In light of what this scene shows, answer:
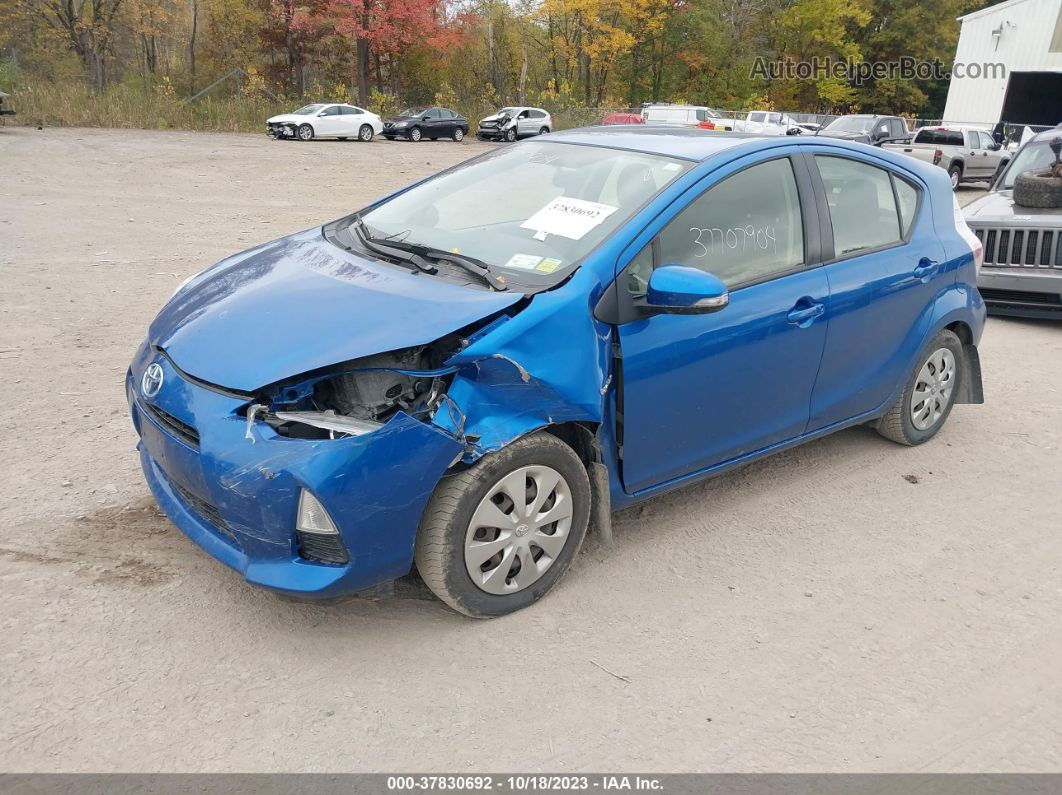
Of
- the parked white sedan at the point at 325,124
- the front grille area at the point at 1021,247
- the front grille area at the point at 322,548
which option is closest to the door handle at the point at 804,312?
the front grille area at the point at 322,548

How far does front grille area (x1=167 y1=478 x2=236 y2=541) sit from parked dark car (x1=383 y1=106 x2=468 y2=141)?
30.3 metres

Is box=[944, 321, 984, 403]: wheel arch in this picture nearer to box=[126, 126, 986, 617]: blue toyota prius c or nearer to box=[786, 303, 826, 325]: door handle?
box=[126, 126, 986, 617]: blue toyota prius c

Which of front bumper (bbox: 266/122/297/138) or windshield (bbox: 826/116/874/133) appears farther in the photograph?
front bumper (bbox: 266/122/297/138)

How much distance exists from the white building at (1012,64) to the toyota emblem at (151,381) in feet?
121

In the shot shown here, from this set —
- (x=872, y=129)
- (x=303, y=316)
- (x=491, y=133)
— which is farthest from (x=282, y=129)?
(x=303, y=316)

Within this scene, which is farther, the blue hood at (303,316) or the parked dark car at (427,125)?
the parked dark car at (427,125)

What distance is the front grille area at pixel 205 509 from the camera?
304 cm

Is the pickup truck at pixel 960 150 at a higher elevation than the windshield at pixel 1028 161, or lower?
lower

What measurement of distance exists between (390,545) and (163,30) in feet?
163

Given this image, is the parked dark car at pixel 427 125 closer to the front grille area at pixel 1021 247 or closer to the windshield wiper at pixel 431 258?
the front grille area at pixel 1021 247

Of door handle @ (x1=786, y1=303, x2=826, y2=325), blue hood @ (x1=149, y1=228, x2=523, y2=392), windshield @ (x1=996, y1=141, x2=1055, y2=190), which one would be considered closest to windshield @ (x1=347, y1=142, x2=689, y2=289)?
blue hood @ (x1=149, y1=228, x2=523, y2=392)

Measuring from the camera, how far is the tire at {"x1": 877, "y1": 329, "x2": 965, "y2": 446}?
16.2 ft

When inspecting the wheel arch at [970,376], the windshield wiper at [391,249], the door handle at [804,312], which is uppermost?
the windshield wiper at [391,249]

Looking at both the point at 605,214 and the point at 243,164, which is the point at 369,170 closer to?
the point at 243,164
